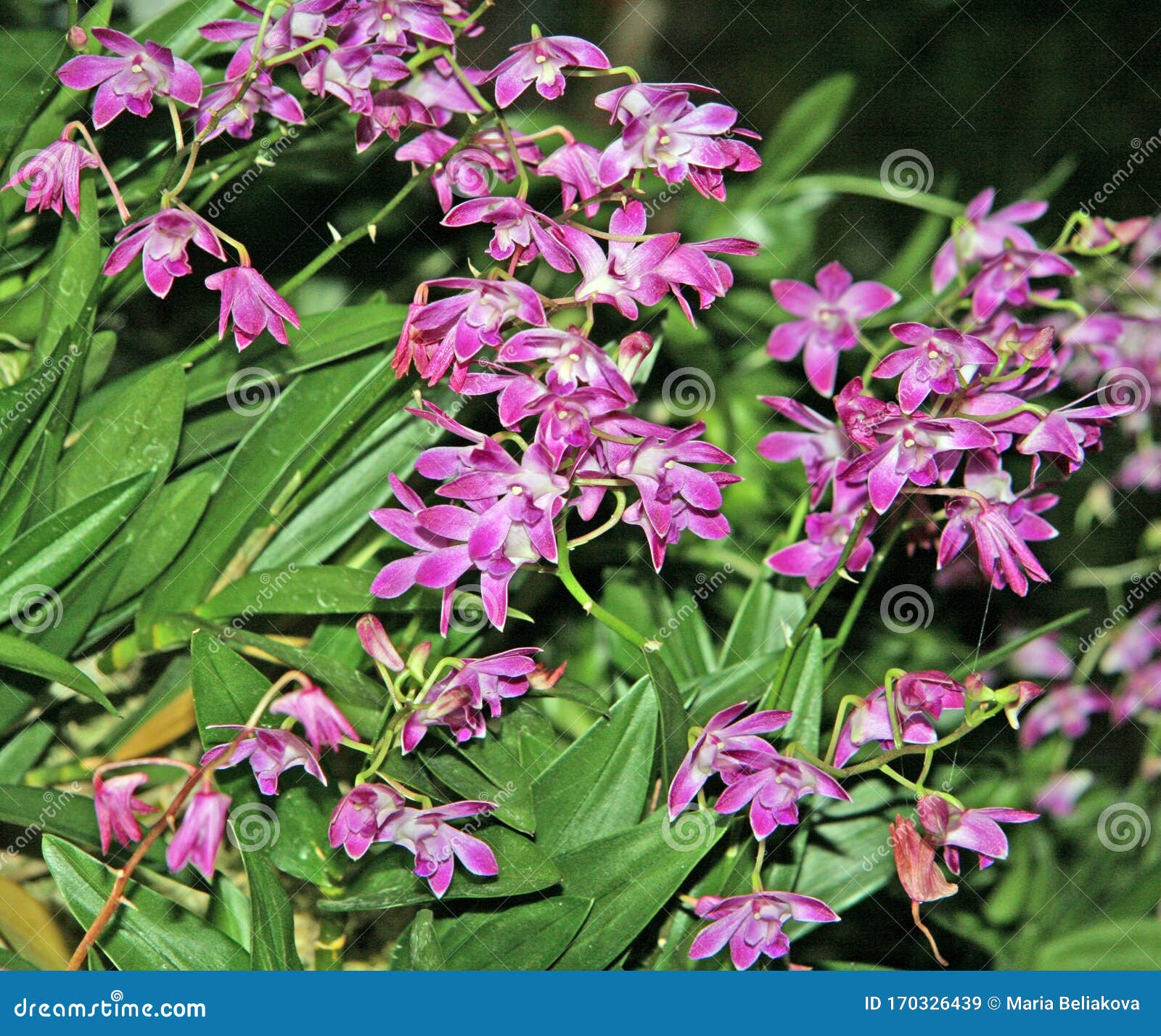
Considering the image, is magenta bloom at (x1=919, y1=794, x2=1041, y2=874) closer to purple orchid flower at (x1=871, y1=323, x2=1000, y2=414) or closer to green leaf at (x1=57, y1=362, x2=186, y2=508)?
purple orchid flower at (x1=871, y1=323, x2=1000, y2=414)

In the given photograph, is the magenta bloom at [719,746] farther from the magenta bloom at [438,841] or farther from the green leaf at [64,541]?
the green leaf at [64,541]

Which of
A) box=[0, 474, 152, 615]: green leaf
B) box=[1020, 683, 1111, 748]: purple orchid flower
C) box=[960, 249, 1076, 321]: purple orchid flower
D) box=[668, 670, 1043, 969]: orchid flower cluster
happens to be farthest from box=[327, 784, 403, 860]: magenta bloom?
box=[1020, 683, 1111, 748]: purple orchid flower

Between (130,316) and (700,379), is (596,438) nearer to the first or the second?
(700,379)

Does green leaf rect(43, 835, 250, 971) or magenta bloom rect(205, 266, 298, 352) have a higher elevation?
magenta bloom rect(205, 266, 298, 352)

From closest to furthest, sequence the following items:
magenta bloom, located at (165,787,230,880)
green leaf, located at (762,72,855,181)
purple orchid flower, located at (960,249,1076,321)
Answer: magenta bloom, located at (165,787,230,880)
purple orchid flower, located at (960,249,1076,321)
green leaf, located at (762,72,855,181)

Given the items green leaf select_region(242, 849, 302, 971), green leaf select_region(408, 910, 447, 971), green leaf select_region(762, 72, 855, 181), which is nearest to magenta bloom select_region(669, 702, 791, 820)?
green leaf select_region(408, 910, 447, 971)

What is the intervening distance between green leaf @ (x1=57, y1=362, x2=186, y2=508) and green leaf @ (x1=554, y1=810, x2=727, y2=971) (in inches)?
21.6

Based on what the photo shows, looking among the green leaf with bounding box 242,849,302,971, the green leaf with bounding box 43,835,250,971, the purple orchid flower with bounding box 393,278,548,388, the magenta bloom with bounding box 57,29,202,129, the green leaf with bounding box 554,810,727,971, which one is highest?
the purple orchid flower with bounding box 393,278,548,388

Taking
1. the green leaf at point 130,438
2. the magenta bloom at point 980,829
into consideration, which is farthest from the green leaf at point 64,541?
the magenta bloom at point 980,829

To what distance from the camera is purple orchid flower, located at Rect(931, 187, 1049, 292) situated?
1.18 metres

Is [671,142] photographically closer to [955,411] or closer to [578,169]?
[578,169]

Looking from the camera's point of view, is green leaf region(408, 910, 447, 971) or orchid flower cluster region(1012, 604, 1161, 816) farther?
orchid flower cluster region(1012, 604, 1161, 816)

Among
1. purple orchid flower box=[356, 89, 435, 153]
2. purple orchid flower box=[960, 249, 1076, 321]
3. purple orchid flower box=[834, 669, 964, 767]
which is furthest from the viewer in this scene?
purple orchid flower box=[960, 249, 1076, 321]

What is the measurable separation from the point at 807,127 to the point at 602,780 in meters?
0.93
